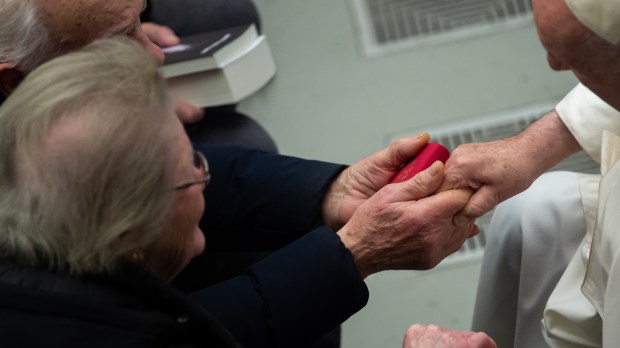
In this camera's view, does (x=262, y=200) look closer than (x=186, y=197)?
No

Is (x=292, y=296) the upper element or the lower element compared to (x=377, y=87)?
upper

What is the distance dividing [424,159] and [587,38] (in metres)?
0.38

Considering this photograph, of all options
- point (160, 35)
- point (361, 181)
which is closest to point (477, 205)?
point (361, 181)

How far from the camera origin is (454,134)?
2145 mm

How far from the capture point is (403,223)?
130cm

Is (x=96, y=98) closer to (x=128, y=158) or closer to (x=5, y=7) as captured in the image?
(x=128, y=158)

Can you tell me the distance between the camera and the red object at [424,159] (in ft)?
4.44

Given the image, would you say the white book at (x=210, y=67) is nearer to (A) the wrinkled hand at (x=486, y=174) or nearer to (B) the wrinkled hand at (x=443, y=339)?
(A) the wrinkled hand at (x=486, y=174)

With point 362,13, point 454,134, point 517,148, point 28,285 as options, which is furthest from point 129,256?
point 362,13

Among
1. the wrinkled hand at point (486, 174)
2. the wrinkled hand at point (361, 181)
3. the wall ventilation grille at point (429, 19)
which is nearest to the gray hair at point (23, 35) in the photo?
the wrinkled hand at point (361, 181)

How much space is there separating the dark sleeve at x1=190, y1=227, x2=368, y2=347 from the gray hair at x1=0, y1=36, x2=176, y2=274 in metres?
0.26

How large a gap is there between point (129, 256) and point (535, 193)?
70cm

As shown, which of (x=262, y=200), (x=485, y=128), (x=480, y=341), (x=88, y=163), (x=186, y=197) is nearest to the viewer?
(x=88, y=163)

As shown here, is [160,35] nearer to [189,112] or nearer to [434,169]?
[189,112]
